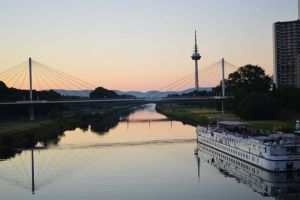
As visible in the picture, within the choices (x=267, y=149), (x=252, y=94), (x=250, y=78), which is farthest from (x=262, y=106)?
(x=267, y=149)

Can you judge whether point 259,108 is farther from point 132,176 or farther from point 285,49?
point 285,49

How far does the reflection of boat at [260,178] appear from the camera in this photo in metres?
20.8

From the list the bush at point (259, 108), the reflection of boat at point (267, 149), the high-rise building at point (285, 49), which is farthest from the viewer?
the high-rise building at point (285, 49)

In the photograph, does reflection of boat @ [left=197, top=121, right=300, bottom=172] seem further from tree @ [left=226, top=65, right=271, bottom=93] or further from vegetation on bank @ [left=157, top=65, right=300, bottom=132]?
tree @ [left=226, top=65, right=271, bottom=93]

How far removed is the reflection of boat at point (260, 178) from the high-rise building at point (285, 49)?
7789cm

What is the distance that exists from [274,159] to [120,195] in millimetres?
7280

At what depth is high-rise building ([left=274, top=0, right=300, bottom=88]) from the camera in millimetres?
105125

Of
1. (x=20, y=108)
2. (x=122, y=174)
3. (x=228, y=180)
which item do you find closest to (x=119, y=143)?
(x=122, y=174)

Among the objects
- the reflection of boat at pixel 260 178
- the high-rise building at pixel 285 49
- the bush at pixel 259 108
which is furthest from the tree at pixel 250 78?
the reflection of boat at pixel 260 178

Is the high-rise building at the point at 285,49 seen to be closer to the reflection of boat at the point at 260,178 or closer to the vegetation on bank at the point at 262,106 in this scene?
the vegetation on bank at the point at 262,106

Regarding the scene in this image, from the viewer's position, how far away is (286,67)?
10550 centimetres

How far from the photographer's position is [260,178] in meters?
23.4

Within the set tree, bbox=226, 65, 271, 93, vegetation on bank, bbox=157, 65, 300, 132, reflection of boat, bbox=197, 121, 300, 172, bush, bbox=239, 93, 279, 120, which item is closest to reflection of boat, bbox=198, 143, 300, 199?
reflection of boat, bbox=197, 121, 300, 172

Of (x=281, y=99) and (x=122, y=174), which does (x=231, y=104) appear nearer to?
(x=281, y=99)
